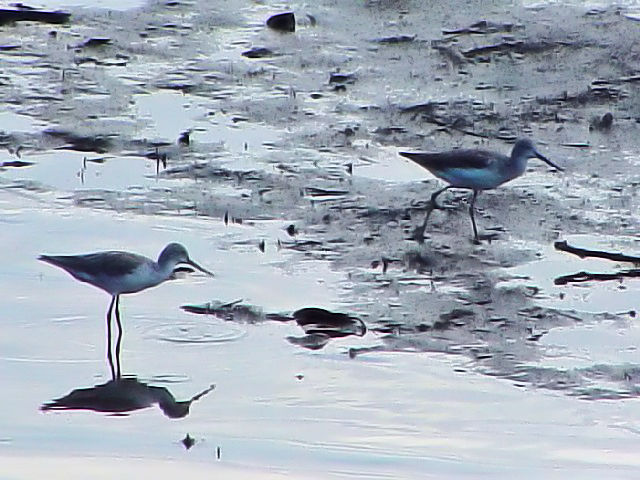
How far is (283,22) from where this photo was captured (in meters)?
16.8

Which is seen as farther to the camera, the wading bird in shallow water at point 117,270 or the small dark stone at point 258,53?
the small dark stone at point 258,53

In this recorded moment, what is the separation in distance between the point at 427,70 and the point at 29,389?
24.2 ft

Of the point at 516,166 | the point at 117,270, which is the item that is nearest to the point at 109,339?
the point at 117,270

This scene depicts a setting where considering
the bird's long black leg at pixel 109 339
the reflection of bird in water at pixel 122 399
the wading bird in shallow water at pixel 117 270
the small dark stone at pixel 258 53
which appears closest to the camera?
the reflection of bird in water at pixel 122 399

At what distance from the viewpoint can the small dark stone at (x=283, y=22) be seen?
16.8 m

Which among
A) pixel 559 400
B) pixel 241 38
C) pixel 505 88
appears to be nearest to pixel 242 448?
pixel 559 400

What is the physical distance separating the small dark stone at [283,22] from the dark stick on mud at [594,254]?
5.76 m

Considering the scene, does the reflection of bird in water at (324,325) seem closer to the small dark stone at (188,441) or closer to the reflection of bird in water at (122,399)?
the reflection of bird in water at (122,399)

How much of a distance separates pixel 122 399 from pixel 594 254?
3469mm

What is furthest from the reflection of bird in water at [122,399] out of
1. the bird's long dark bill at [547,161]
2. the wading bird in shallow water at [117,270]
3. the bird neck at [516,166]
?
the bird's long dark bill at [547,161]

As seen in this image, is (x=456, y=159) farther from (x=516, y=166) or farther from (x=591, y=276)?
(x=591, y=276)

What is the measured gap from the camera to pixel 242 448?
8.34m

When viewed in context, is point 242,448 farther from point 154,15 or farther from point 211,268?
point 154,15

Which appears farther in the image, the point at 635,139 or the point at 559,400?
the point at 635,139
